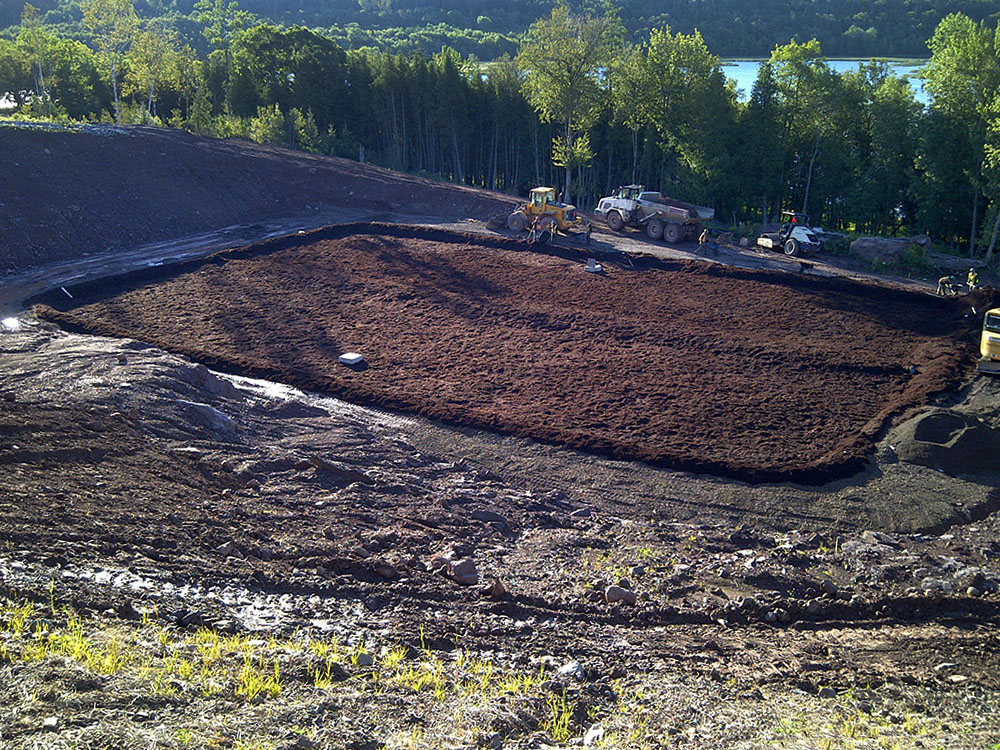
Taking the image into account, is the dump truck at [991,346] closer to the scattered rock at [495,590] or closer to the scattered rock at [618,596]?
the scattered rock at [618,596]

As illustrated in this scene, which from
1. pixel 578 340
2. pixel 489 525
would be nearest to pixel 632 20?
pixel 578 340

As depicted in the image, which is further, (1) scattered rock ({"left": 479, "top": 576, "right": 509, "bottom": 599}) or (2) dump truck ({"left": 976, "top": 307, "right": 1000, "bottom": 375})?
(2) dump truck ({"left": 976, "top": 307, "right": 1000, "bottom": 375})

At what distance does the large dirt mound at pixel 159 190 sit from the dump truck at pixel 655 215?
18.3 ft

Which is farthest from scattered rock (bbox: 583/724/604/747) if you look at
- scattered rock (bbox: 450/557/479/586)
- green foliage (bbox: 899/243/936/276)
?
green foliage (bbox: 899/243/936/276)

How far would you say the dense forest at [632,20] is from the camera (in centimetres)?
6981

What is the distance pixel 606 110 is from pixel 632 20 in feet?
194

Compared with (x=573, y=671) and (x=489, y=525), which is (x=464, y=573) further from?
(x=573, y=671)

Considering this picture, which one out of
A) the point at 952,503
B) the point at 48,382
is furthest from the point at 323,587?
the point at 952,503

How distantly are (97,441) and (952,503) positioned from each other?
46.2 ft

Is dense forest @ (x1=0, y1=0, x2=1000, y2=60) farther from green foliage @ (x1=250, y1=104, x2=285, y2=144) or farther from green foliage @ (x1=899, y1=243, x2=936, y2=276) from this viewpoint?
green foliage @ (x1=899, y1=243, x2=936, y2=276)

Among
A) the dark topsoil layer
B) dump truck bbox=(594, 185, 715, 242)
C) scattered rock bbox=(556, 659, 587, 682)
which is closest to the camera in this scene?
scattered rock bbox=(556, 659, 587, 682)

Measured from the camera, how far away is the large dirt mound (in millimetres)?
24938

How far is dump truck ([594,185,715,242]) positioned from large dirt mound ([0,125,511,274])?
557 centimetres

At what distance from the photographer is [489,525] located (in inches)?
454
